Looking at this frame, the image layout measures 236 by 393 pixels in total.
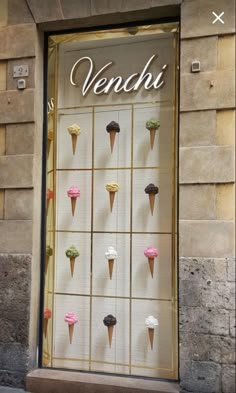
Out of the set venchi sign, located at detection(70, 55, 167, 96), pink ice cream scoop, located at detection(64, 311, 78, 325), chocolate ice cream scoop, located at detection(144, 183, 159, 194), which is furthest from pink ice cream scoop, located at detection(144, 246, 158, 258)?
venchi sign, located at detection(70, 55, 167, 96)

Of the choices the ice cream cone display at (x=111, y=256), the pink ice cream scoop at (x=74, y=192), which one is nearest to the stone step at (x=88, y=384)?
the ice cream cone display at (x=111, y=256)

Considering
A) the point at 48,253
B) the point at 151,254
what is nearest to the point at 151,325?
the point at 151,254

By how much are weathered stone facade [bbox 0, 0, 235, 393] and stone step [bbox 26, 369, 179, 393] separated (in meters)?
0.16

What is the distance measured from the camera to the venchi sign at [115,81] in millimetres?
4930

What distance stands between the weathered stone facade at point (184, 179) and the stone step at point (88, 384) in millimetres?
158

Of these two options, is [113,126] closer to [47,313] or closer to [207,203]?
[207,203]

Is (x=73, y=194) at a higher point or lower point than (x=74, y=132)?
lower

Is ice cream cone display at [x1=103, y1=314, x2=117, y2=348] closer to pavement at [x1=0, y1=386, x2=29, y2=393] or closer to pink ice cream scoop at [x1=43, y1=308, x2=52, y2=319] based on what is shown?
pink ice cream scoop at [x1=43, y1=308, x2=52, y2=319]

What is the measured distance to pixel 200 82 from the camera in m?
4.54

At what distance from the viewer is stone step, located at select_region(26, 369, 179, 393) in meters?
4.50

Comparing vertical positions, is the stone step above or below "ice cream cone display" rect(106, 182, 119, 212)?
below

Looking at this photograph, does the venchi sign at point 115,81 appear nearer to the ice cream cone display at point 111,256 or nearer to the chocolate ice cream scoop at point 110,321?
the ice cream cone display at point 111,256

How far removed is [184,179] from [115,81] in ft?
4.56

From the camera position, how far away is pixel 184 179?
14.8 ft
